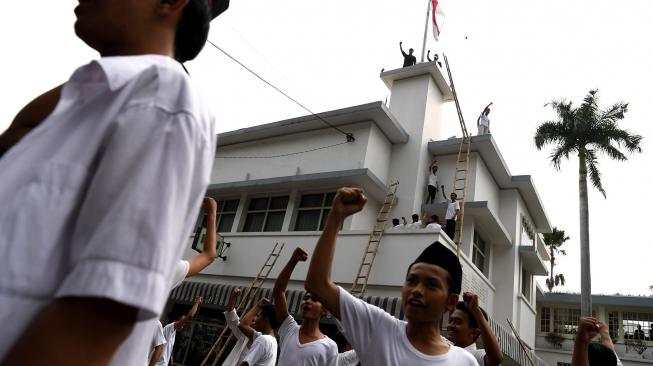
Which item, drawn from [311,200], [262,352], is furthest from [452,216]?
[262,352]

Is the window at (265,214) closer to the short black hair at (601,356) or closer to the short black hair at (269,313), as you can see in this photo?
the short black hair at (269,313)

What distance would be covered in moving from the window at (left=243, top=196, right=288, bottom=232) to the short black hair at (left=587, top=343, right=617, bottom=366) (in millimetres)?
13416

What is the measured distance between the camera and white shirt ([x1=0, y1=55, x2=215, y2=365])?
679 millimetres

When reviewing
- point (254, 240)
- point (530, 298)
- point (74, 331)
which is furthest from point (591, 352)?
point (530, 298)

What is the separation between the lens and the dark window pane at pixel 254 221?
17406mm

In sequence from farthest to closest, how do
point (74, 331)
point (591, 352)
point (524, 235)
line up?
point (524, 235) < point (591, 352) < point (74, 331)

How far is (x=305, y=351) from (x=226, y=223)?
1412cm

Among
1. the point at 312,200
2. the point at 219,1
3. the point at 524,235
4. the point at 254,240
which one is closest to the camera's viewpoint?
the point at 219,1

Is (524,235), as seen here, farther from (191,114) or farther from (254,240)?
(191,114)

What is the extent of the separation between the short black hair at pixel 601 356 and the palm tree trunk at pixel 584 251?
52.6 ft

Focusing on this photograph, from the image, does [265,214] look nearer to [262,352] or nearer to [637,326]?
[262,352]

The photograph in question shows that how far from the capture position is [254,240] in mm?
15445

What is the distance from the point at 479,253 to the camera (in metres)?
16.6

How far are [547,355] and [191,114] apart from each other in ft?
102
